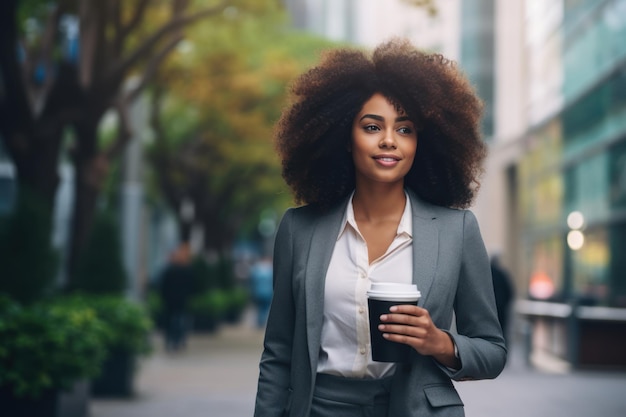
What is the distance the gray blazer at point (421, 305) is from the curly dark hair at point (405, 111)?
0.12m

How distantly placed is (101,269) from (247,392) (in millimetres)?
2495

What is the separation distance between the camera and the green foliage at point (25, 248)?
9.59 m

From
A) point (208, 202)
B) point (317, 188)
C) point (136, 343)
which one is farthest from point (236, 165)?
point (317, 188)

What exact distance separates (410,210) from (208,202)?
33.4 m

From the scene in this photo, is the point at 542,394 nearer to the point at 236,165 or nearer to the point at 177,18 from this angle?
the point at 177,18

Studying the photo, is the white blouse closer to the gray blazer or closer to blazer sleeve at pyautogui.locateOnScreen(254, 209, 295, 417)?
the gray blazer

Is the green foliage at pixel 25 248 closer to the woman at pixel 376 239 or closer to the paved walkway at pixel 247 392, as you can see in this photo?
the paved walkway at pixel 247 392

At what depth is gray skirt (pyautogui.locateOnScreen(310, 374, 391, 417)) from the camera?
3295 mm

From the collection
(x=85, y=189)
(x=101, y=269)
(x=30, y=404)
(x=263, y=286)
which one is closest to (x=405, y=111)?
(x=30, y=404)

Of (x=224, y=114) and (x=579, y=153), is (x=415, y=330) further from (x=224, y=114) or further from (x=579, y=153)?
(x=579, y=153)

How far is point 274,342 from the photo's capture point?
138 inches

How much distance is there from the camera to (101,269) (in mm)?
13484

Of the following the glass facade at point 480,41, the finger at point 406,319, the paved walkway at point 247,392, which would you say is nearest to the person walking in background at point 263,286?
the paved walkway at point 247,392

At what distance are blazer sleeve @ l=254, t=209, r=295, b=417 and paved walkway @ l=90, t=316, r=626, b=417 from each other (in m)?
8.23
